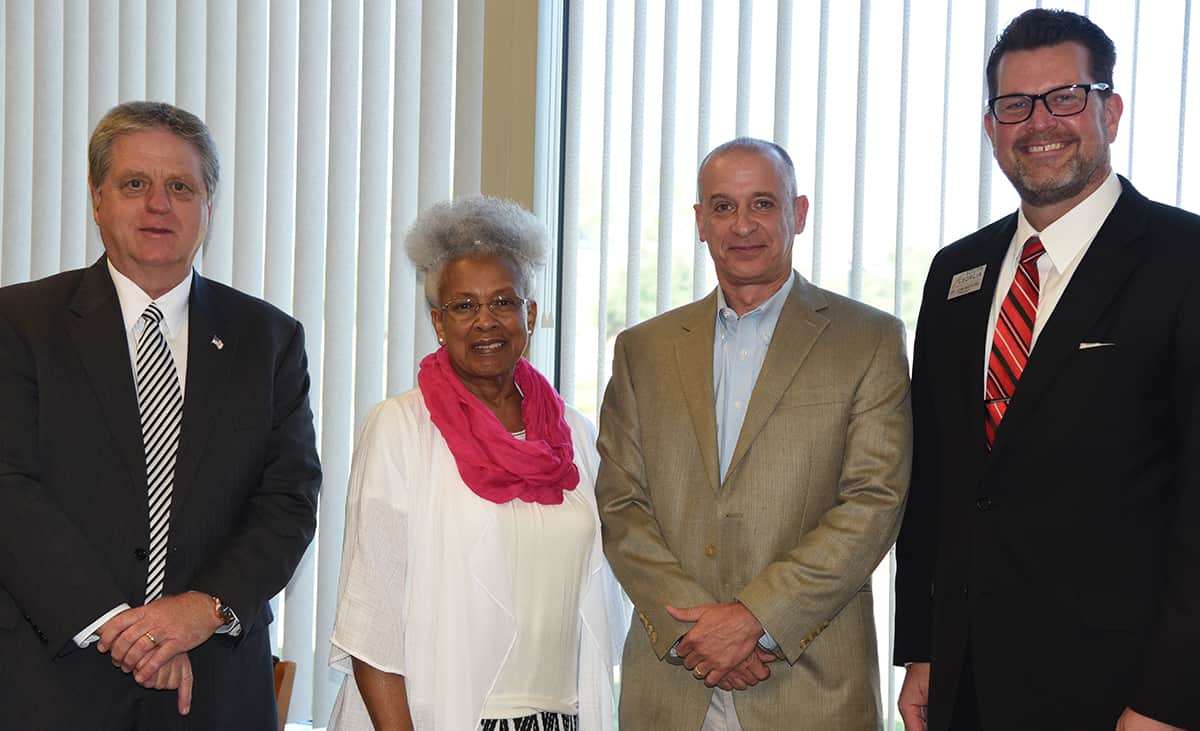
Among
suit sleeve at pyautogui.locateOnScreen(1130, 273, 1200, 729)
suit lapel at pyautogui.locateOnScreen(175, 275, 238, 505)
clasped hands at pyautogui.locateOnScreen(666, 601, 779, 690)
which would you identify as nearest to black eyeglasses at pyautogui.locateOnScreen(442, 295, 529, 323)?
suit lapel at pyautogui.locateOnScreen(175, 275, 238, 505)

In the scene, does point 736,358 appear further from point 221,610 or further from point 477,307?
point 221,610

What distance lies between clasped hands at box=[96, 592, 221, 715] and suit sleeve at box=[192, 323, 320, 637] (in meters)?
0.06

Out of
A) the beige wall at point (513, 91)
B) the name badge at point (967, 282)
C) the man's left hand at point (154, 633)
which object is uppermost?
the beige wall at point (513, 91)

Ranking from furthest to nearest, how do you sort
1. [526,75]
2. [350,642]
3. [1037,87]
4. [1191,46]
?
[526,75]
[1191,46]
[350,642]
[1037,87]

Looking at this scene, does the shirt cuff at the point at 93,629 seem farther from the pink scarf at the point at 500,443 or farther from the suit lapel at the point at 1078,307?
the suit lapel at the point at 1078,307

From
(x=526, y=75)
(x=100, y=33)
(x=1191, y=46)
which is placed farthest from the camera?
(x=100, y=33)

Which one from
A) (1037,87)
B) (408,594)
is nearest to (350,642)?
(408,594)

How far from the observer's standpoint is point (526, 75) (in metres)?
3.79

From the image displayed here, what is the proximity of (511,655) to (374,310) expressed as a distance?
1669 mm

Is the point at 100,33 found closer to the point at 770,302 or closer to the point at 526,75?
the point at 526,75

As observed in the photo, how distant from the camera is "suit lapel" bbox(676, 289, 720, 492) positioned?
2611mm

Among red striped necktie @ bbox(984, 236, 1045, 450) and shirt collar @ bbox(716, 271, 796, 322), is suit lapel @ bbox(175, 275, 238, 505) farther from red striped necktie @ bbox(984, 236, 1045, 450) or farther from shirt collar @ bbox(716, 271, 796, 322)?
red striped necktie @ bbox(984, 236, 1045, 450)

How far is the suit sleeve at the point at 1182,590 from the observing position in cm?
205

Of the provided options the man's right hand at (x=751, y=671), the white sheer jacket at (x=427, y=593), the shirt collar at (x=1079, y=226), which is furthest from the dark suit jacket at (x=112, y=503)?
the shirt collar at (x=1079, y=226)
